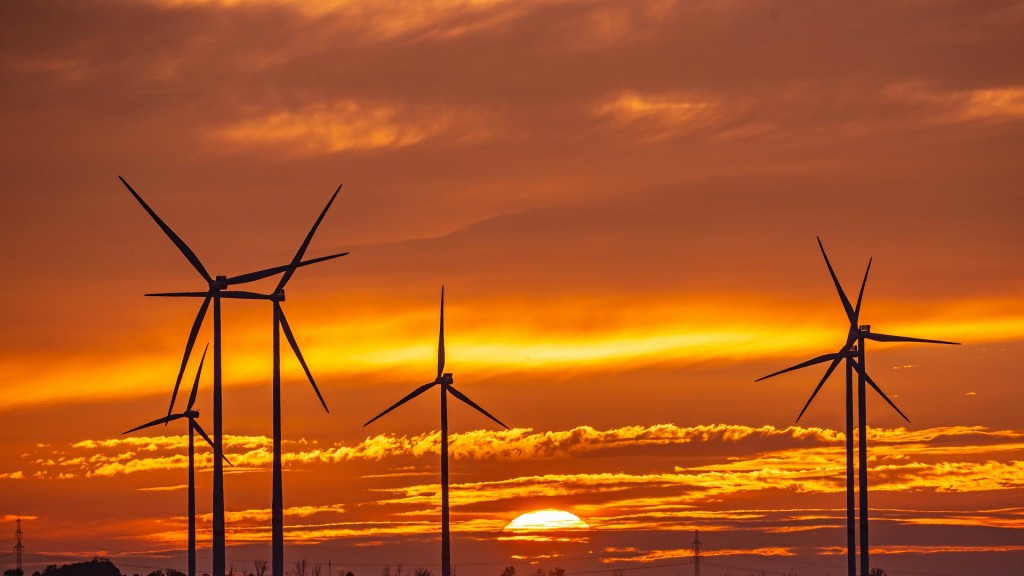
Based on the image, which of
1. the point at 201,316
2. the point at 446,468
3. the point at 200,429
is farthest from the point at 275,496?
the point at 200,429

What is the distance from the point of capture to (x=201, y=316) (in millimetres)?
124875

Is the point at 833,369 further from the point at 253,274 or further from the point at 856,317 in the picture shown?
the point at 253,274

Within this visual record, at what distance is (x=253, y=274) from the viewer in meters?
125

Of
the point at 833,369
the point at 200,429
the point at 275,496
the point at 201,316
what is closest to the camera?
the point at 275,496

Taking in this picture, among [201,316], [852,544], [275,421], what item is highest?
[201,316]

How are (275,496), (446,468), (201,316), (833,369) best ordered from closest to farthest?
(275,496), (201,316), (446,468), (833,369)

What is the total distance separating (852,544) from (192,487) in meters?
62.7

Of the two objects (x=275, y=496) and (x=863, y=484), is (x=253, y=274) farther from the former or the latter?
(x=863, y=484)

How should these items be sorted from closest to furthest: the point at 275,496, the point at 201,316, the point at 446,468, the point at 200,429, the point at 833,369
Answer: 1. the point at 275,496
2. the point at 201,316
3. the point at 446,468
4. the point at 833,369
5. the point at 200,429

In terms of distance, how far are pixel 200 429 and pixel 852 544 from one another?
7130cm

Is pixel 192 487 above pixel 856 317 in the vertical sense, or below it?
below

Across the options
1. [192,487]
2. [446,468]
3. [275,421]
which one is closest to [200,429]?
[192,487]

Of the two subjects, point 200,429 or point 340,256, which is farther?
point 200,429

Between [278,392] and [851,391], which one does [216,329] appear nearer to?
[278,392]
